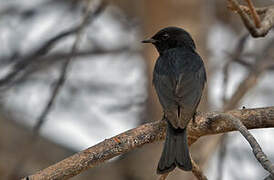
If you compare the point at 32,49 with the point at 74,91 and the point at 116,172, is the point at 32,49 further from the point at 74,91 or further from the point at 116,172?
the point at 116,172

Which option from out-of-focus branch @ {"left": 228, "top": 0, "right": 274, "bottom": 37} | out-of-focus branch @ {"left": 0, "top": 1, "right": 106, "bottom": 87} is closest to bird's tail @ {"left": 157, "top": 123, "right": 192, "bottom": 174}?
out-of-focus branch @ {"left": 228, "top": 0, "right": 274, "bottom": 37}

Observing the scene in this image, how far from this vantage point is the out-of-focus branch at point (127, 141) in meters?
3.65

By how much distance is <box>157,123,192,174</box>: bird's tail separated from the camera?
3.85 m

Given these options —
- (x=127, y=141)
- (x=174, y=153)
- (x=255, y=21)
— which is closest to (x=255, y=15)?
(x=255, y=21)

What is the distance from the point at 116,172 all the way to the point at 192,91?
2385 millimetres

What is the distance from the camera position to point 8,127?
676 centimetres

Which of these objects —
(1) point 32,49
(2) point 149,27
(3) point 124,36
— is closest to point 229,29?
(3) point 124,36

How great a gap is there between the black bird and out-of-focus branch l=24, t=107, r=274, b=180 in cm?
20

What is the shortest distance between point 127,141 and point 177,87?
97cm

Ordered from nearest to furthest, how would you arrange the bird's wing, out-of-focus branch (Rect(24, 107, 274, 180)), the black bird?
out-of-focus branch (Rect(24, 107, 274, 180))
the black bird
the bird's wing

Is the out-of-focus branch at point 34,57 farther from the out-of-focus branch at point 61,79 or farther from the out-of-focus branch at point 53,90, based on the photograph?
the out-of-focus branch at point 61,79

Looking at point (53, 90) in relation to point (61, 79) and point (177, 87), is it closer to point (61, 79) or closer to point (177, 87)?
point (61, 79)

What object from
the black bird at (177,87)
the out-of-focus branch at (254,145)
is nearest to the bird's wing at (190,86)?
the black bird at (177,87)

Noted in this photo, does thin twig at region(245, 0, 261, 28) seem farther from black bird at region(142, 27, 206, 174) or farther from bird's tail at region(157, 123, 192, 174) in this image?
bird's tail at region(157, 123, 192, 174)
